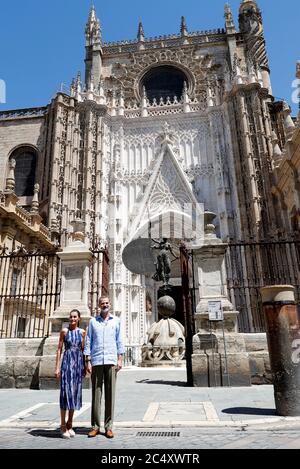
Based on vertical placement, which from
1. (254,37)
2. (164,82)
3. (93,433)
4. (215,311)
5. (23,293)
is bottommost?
(93,433)

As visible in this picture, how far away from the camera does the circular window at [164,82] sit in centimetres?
2944

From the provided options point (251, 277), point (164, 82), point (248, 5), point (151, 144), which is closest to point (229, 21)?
point (248, 5)

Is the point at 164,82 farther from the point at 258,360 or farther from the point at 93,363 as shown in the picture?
the point at 93,363

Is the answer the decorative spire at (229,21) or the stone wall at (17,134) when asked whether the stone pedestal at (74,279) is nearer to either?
the stone wall at (17,134)

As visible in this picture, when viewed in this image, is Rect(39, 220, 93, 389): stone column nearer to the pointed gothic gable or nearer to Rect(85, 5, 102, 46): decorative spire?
the pointed gothic gable

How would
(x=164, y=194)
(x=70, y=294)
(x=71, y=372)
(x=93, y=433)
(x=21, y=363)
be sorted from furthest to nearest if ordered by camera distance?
(x=164, y=194)
(x=70, y=294)
(x=21, y=363)
(x=71, y=372)
(x=93, y=433)

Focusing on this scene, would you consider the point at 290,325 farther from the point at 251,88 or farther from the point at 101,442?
the point at 251,88

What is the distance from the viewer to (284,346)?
16.8 ft

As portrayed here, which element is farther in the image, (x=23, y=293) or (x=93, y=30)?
(x=93, y=30)

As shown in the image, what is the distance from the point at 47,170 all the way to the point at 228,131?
12.4 metres

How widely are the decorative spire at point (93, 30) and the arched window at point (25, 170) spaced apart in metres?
11.1

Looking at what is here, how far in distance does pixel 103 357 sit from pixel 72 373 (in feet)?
1.41

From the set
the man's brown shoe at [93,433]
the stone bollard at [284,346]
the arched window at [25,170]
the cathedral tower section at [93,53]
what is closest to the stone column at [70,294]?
the man's brown shoe at [93,433]

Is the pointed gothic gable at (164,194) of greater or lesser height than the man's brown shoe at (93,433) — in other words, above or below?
above
